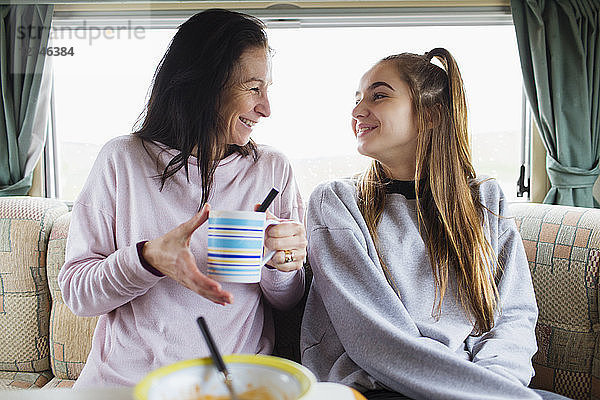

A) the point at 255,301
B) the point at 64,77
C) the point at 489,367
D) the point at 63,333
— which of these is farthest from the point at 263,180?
the point at 64,77

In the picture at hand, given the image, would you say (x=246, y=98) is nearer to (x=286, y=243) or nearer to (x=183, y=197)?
(x=183, y=197)

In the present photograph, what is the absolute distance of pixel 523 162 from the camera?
2.73 m

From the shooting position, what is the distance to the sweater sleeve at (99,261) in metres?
1.25

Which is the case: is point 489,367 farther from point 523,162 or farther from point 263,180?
point 523,162

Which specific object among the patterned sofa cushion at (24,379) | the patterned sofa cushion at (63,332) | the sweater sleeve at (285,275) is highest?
the sweater sleeve at (285,275)

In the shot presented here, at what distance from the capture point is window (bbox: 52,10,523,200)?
103 inches

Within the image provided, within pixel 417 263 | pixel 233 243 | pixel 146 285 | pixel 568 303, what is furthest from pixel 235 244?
pixel 568 303

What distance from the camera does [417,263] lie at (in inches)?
63.2

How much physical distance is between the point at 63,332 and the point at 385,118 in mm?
1246

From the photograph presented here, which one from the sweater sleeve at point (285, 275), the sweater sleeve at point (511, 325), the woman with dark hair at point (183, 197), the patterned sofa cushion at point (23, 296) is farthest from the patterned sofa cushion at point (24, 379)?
the sweater sleeve at point (511, 325)

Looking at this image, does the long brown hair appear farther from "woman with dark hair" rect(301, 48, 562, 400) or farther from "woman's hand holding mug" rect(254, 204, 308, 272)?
"woman's hand holding mug" rect(254, 204, 308, 272)

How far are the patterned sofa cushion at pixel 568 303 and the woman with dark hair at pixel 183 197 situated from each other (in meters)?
0.78

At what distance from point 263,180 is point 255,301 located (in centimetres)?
31

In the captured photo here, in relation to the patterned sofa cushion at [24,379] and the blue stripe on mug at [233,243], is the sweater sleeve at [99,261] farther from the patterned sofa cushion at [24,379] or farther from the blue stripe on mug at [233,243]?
the patterned sofa cushion at [24,379]
